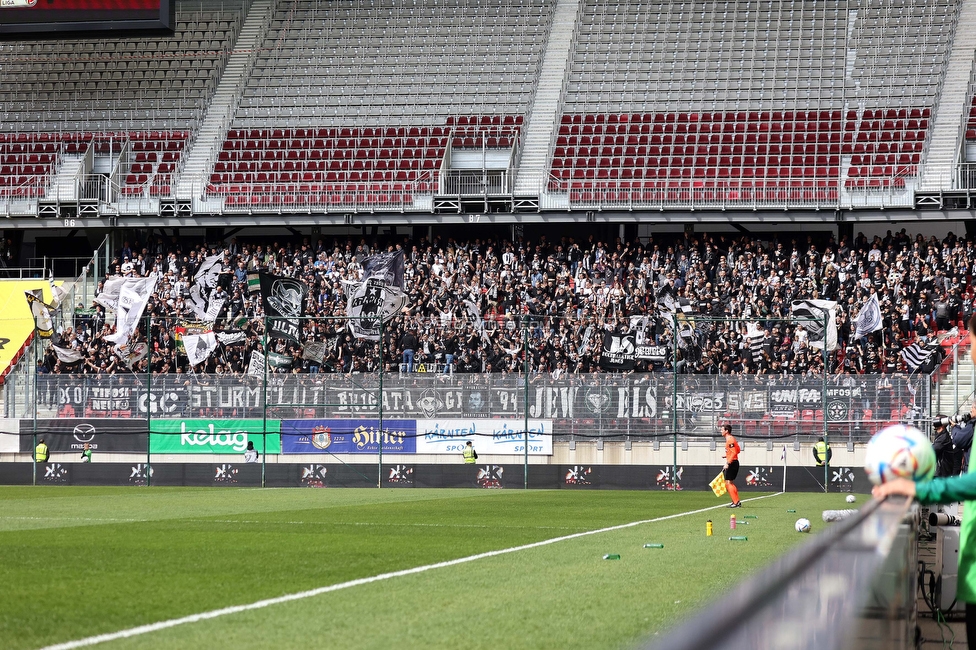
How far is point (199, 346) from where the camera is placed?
3234 cm

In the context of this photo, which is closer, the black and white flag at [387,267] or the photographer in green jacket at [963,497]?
the photographer in green jacket at [963,497]

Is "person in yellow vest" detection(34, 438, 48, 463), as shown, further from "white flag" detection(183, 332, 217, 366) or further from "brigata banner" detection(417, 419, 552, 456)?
"brigata banner" detection(417, 419, 552, 456)

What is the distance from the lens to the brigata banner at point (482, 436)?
30.0m

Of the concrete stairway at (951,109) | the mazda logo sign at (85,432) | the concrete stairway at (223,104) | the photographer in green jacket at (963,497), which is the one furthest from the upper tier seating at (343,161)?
the photographer in green jacket at (963,497)

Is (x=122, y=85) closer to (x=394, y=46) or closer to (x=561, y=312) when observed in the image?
(x=394, y=46)

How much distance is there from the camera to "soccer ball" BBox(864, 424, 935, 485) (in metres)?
4.66

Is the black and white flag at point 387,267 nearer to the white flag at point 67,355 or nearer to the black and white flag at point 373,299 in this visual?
the black and white flag at point 373,299

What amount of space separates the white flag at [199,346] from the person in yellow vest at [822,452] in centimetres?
1530

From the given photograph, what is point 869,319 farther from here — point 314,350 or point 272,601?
point 272,601

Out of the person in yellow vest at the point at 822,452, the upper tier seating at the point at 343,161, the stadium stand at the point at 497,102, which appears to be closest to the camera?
the person in yellow vest at the point at 822,452

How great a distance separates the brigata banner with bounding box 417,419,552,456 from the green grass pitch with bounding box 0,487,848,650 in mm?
8039

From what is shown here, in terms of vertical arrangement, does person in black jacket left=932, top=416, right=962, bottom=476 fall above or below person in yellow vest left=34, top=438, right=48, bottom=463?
above

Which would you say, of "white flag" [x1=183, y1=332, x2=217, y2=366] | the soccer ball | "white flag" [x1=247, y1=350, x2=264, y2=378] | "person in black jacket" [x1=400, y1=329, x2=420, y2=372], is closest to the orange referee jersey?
"person in black jacket" [x1=400, y1=329, x2=420, y2=372]

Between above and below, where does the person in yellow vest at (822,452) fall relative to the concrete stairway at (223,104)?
below
